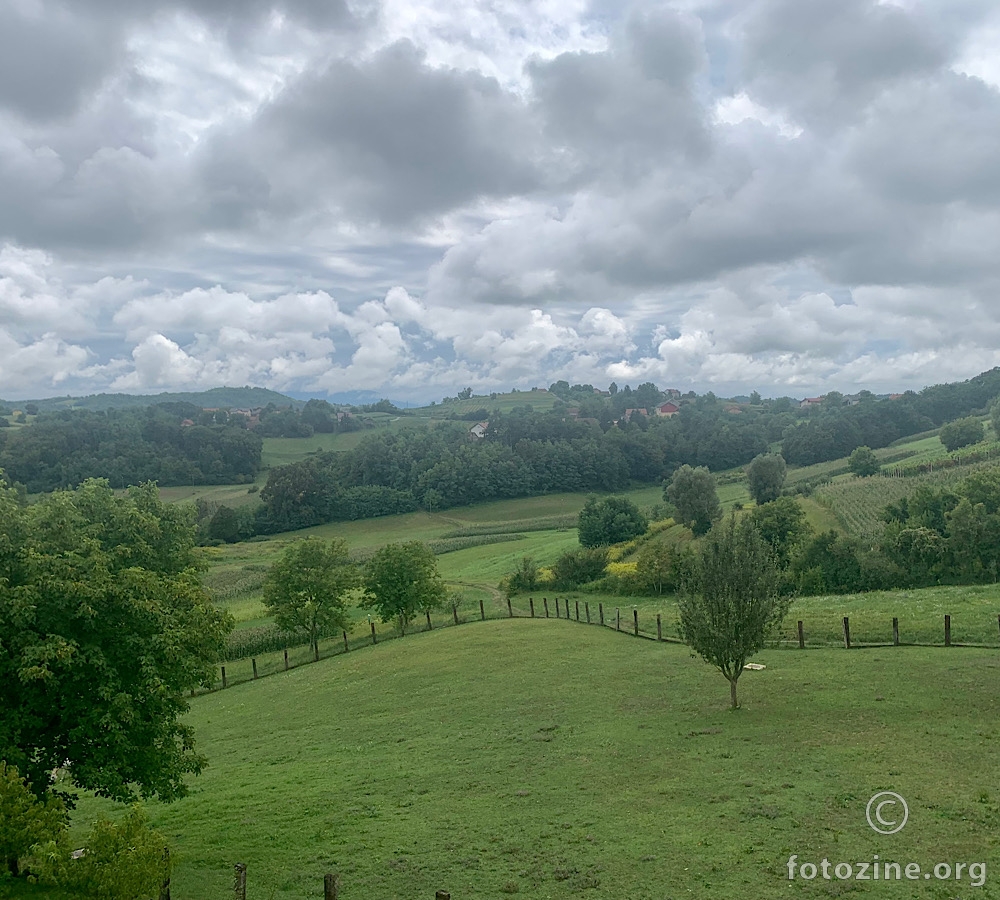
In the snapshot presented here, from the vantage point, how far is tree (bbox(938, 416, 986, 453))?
110 m

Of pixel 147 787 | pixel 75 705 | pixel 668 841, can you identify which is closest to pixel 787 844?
pixel 668 841

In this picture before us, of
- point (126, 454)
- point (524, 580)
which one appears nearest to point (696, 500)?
point (524, 580)

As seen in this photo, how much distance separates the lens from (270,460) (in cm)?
17862

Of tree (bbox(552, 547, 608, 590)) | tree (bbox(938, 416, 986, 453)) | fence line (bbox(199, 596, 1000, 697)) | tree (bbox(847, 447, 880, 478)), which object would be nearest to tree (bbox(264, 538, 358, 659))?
fence line (bbox(199, 596, 1000, 697))

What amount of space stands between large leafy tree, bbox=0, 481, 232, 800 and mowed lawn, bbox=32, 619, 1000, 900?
9.42ft

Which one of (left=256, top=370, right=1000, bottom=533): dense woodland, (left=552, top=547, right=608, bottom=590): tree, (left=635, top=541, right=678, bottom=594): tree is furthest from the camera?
(left=256, top=370, right=1000, bottom=533): dense woodland

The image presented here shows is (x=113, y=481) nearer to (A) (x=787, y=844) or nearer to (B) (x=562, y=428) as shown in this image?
(B) (x=562, y=428)

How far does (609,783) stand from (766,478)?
8121 centimetres

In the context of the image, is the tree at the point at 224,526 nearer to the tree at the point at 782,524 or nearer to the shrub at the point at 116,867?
the tree at the point at 782,524

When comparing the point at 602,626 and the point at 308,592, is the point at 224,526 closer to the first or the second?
the point at 308,592

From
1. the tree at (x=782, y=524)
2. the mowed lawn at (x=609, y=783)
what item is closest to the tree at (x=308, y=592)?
the mowed lawn at (x=609, y=783)

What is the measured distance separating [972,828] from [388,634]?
40.7 m

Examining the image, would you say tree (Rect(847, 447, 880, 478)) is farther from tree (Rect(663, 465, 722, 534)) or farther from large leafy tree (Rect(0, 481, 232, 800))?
large leafy tree (Rect(0, 481, 232, 800))

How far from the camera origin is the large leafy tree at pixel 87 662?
13.5 metres
